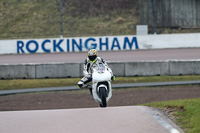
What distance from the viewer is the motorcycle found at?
10.0 metres

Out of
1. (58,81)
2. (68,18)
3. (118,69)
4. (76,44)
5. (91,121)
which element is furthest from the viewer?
(68,18)

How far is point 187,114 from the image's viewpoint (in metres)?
7.66

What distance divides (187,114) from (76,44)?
971 inches

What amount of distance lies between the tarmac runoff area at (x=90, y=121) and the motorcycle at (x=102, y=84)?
1761 millimetres

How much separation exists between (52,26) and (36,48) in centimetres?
765

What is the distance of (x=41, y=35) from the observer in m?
37.3

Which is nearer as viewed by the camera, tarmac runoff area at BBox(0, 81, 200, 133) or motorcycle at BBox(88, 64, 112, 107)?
tarmac runoff area at BBox(0, 81, 200, 133)

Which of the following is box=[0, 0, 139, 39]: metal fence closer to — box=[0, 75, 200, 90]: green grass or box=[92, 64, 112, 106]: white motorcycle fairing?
box=[0, 75, 200, 90]: green grass

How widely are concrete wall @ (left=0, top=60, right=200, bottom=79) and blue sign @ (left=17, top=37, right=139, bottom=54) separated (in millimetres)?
10330

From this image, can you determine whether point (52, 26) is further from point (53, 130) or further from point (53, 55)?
point (53, 130)

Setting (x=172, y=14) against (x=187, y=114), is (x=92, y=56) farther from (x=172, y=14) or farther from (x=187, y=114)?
(x=172, y=14)

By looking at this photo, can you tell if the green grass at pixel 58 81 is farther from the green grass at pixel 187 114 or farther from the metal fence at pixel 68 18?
the metal fence at pixel 68 18

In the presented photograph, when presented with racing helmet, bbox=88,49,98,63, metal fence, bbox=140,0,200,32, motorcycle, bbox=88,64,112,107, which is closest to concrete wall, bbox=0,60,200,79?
racing helmet, bbox=88,49,98,63

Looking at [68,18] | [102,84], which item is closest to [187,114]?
[102,84]
